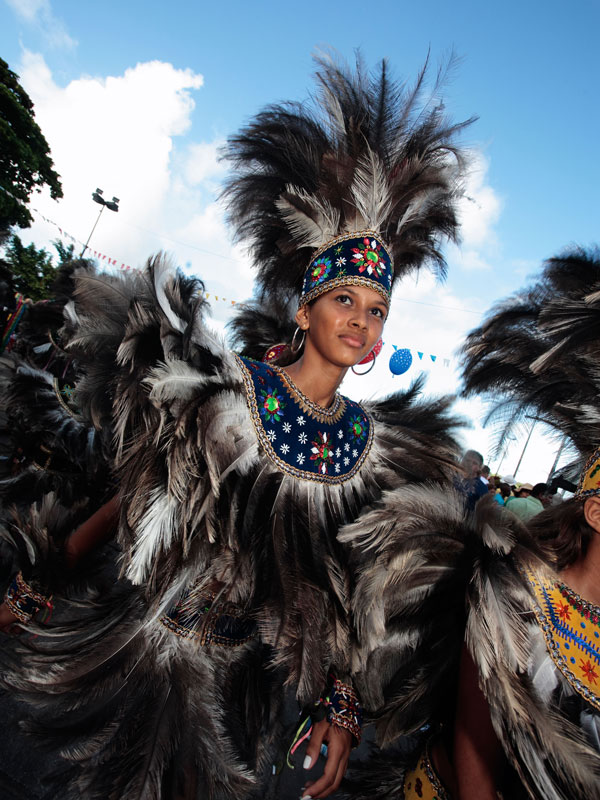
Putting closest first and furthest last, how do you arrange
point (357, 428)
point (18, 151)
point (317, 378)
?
point (317, 378) < point (357, 428) < point (18, 151)

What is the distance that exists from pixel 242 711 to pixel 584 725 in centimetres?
118

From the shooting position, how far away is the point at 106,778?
152cm

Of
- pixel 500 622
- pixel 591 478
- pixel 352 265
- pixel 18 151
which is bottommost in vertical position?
pixel 500 622

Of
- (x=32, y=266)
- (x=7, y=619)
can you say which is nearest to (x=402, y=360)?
(x=7, y=619)

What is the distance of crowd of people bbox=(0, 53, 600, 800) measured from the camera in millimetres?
1345

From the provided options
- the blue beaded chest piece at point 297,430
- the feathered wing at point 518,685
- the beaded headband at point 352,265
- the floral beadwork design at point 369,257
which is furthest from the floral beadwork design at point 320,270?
the feathered wing at point 518,685

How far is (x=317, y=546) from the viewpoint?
5.52 feet

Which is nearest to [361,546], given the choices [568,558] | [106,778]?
[568,558]

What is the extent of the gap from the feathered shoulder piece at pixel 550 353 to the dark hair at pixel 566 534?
217mm

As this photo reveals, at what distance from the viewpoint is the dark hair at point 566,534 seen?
145 cm

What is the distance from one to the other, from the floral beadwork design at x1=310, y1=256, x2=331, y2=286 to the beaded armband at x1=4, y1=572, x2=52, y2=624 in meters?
1.62

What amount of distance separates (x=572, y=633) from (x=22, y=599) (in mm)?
1849

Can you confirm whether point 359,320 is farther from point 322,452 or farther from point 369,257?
point 322,452

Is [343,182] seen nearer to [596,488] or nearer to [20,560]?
[596,488]
